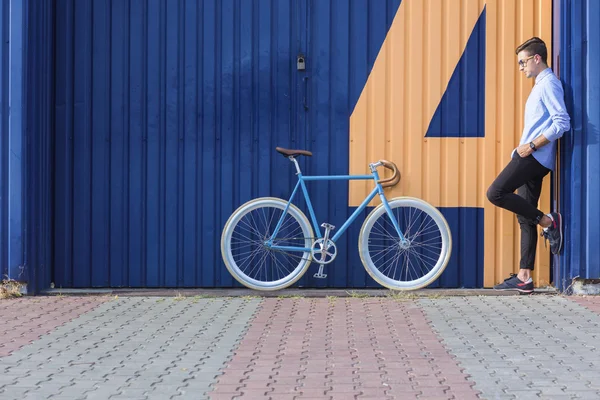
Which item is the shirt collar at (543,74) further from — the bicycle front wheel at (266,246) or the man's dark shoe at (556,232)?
the bicycle front wheel at (266,246)

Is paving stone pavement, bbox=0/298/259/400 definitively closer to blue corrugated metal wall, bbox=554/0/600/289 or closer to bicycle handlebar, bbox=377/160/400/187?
bicycle handlebar, bbox=377/160/400/187

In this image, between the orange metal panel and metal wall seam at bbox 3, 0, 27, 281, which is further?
the orange metal panel

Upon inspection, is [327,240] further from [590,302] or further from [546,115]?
[590,302]

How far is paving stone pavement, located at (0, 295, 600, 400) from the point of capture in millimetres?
4730

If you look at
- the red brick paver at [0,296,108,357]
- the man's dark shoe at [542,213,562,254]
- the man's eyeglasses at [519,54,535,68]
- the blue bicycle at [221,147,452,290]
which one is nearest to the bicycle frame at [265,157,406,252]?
the blue bicycle at [221,147,452,290]

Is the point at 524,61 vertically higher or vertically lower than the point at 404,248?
higher

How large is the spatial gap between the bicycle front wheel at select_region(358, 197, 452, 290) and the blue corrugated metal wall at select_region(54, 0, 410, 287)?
220mm

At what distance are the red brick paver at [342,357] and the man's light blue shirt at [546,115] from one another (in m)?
1.62

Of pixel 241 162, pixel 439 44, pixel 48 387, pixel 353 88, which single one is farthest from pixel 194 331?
pixel 439 44

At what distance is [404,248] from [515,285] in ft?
3.12

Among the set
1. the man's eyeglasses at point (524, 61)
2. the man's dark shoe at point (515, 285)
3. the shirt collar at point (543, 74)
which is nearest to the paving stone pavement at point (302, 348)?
the man's dark shoe at point (515, 285)

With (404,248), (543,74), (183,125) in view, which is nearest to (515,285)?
(404,248)

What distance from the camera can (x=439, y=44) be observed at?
26.4 ft

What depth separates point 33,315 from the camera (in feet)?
22.8
